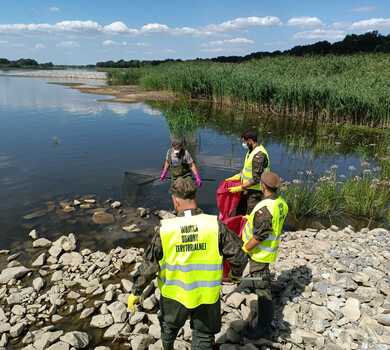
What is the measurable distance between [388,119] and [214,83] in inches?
569

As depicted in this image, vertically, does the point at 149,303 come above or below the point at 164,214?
above

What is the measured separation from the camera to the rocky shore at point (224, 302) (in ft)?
13.7

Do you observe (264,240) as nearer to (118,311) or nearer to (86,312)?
(118,311)

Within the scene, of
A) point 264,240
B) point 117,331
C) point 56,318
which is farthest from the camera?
point 56,318

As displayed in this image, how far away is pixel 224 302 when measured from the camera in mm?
4832

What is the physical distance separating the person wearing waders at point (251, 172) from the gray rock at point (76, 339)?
3.15 meters

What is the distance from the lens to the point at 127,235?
7828 millimetres

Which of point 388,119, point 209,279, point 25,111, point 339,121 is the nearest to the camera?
point 209,279

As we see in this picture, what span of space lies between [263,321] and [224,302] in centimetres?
83

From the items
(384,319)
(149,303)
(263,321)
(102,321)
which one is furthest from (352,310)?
(102,321)

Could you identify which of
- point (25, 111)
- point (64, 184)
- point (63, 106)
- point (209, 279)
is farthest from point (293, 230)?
point (63, 106)

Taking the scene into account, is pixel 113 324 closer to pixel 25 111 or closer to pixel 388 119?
pixel 388 119

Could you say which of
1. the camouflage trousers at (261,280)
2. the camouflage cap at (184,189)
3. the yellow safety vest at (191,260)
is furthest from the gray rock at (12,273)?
the camouflage cap at (184,189)

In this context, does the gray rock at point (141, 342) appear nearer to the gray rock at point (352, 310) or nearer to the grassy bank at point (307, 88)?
the gray rock at point (352, 310)
